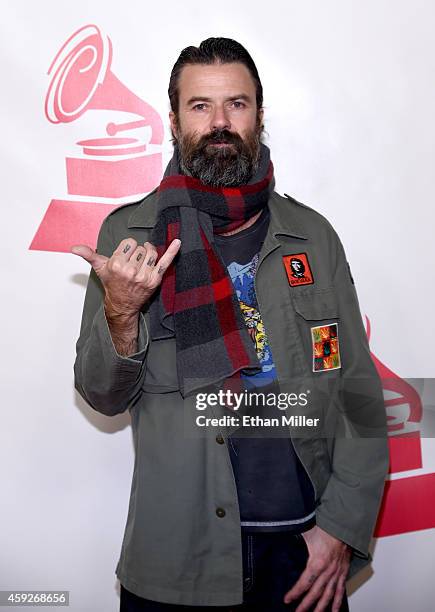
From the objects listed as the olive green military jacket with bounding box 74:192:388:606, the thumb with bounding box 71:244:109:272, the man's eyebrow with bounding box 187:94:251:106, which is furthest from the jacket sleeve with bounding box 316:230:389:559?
the thumb with bounding box 71:244:109:272

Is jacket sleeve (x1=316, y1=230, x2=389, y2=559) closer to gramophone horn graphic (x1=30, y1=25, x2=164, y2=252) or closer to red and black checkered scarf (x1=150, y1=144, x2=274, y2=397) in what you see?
red and black checkered scarf (x1=150, y1=144, x2=274, y2=397)

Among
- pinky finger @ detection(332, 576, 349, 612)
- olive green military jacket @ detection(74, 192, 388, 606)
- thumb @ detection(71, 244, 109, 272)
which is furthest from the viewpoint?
pinky finger @ detection(332, 576, 349, 612)

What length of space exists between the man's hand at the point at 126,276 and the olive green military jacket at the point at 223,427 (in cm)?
3

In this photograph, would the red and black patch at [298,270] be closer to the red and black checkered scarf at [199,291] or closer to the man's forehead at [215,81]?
the red and black checkered scarf at [199,291]

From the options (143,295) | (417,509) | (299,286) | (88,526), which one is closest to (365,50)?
(299,286)

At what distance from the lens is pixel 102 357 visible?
121 centimetres

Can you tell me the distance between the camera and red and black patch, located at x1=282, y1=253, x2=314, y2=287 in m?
1.38

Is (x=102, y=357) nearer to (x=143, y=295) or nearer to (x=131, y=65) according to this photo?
→ (x=143, y=295)

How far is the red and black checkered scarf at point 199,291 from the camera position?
127 centimetres

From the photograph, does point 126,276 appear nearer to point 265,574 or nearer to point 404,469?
point 265,574

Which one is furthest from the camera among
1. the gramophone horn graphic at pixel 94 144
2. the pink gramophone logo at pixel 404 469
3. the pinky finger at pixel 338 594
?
the pink gramophone logo at pixel 404 469

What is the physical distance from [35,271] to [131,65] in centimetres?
60

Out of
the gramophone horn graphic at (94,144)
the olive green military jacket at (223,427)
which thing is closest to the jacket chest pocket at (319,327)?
the olive green military jacket at (223,427)

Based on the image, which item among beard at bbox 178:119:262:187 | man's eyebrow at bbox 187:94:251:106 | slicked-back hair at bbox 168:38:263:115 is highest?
slicked-back hair at bbox 168:38:263:115
